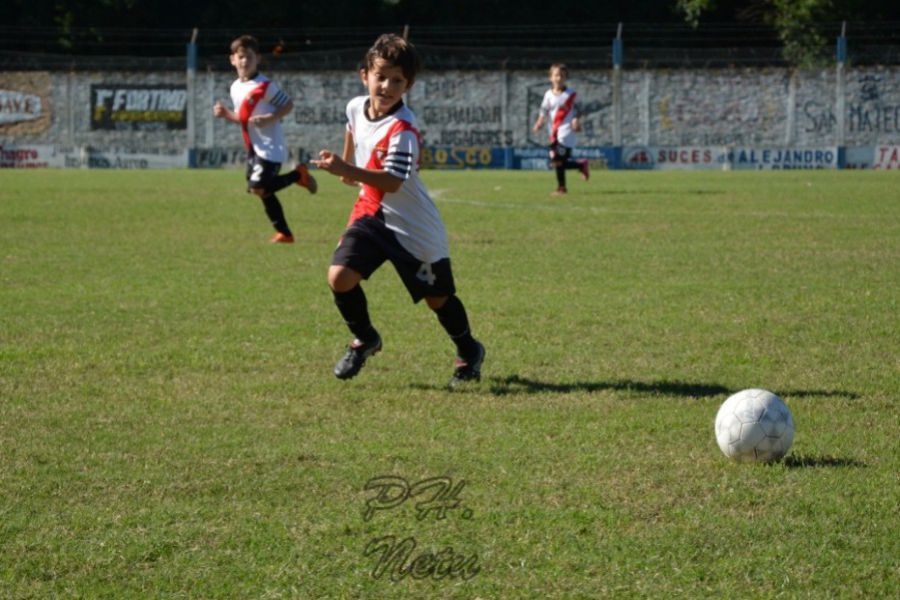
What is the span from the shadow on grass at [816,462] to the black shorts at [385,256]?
2.02 metres

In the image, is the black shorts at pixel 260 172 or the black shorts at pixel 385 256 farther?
the black shorts at pixel 260 172

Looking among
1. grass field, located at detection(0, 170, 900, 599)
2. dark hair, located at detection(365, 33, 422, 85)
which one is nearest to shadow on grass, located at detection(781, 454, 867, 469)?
grass field, located at detection(0, 170, 900, 599)

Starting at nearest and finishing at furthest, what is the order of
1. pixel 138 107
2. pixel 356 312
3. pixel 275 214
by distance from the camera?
pixel 356 312 → pixel 275 214 → pixel 138 107

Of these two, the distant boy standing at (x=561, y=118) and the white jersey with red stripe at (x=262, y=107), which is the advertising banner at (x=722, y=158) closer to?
the distant boy standing at (x=561, y=118)

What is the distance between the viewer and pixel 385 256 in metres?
6.20

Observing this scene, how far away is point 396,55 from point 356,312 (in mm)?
1173

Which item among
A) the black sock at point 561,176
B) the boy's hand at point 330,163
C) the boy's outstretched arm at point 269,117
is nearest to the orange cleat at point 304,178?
the boy's outstretched arm at point 269,117

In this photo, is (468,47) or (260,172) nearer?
(260,172)

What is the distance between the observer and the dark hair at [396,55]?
5.93 metres

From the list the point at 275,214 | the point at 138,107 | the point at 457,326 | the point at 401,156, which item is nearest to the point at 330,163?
the point at 401,156

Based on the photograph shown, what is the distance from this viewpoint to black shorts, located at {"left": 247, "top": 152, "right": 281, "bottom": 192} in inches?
532

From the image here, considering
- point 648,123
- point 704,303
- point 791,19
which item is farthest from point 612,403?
point 791,19

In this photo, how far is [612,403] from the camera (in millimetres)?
5676

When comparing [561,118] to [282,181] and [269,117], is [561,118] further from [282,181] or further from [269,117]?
[269,117]
